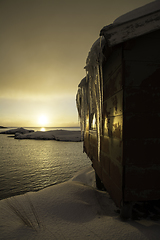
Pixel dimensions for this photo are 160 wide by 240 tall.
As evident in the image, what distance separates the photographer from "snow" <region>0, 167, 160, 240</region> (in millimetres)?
1958

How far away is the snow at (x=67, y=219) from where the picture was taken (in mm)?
1958

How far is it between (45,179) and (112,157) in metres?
6.28

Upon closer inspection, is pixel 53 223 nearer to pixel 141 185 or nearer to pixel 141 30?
pixel 141 185

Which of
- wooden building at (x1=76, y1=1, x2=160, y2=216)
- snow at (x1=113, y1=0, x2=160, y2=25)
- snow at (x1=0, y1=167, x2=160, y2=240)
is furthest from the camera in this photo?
wooden building at (x1=76, y1=1, x2=160, y2=216)

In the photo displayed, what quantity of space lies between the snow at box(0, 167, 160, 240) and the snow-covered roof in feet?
10.2

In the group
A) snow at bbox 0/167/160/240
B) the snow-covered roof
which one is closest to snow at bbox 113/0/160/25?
the snow-covered roof

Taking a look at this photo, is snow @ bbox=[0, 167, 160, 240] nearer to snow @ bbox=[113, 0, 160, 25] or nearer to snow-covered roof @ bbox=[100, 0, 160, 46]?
snow-covered roof @ bbox=[100, 0, 160, 46]

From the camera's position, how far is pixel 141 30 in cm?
213

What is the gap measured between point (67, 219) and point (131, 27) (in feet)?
12.1

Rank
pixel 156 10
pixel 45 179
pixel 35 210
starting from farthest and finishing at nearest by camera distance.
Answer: pixel 45 179 < pixel 35 210 < pixel 156 10

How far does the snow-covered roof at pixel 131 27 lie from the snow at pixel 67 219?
312 cm

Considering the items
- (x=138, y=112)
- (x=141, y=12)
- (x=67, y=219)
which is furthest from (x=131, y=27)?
(x=67, y=219)

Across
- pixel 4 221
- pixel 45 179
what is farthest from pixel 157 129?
pixel 45 179

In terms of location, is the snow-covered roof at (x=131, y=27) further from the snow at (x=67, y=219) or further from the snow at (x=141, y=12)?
the snow at (x=67, y=219)
